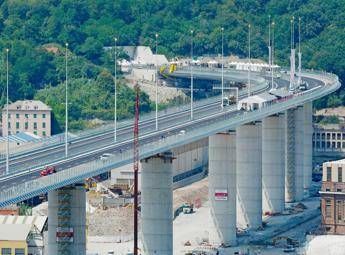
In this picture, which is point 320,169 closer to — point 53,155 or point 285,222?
point 285,222

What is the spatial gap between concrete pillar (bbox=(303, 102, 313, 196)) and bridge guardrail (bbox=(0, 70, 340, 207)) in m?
5.52

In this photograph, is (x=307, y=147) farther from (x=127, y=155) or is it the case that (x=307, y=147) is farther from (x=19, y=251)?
(x=127, y=155)

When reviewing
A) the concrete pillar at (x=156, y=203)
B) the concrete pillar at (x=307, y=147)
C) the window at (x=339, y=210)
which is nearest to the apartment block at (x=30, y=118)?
the concrete pillar at (x=307, y=147)

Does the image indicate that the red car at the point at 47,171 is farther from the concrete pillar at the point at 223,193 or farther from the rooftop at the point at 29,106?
the rooftop at the point at 29,106

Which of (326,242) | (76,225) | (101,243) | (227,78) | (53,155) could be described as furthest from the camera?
(227,78)

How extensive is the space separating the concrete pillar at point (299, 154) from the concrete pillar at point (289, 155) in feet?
1.86

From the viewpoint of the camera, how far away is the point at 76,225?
337 feet

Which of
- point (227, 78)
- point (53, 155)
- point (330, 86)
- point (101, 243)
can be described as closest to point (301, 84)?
point (330, 86)

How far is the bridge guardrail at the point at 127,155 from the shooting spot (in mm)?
95438

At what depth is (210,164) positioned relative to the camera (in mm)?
126812

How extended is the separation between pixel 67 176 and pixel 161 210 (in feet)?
51.1

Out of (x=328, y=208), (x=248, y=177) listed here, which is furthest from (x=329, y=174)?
(x=248, y=177)

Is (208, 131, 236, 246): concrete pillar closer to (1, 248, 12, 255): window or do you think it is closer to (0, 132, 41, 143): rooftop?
(1, 248, 12, 255): window

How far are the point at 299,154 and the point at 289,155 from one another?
2.88 meters
